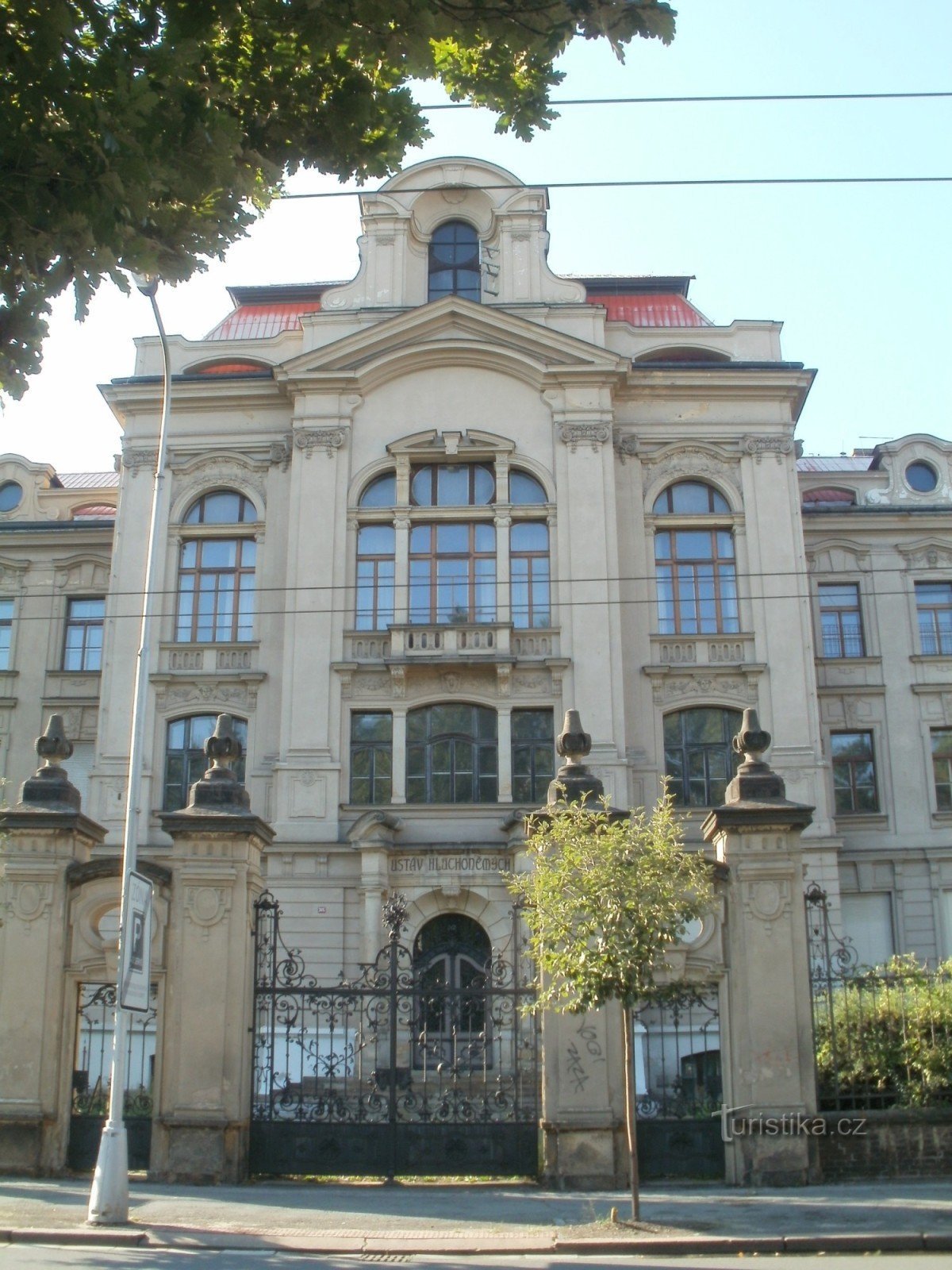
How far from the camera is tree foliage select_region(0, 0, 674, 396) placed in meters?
7.92

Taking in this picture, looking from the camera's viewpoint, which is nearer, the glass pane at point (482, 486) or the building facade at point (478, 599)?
the building facade at point (478, 599)

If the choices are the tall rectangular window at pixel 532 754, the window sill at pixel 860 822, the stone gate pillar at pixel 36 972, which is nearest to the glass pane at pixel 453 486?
the tall rectangular window at pixel 532 754

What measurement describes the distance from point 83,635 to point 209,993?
2321cm

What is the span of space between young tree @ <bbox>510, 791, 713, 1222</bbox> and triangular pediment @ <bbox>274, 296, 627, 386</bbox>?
68.5 ft

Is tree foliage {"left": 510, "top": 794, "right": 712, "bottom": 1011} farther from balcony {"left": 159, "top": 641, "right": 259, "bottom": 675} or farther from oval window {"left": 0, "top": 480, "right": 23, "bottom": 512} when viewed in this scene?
oval window {"left": 0, "top": 480, "right": 23, "bottom": 512}

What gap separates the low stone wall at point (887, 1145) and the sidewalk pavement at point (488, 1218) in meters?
0.24

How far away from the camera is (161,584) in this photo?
3269 cm

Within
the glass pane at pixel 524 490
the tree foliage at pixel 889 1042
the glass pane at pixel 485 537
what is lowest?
the tree foliage at pixel 889 1042

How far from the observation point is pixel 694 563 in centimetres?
3284

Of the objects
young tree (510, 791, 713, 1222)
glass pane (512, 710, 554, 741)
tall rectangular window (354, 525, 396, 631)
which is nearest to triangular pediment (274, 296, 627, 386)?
tall rectangular window (354, 525, 396, 631)

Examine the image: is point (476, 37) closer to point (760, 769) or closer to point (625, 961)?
point (625, 961)

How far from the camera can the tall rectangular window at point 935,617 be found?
118 feet

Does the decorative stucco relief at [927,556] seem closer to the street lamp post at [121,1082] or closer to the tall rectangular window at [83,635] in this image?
the tall rectangular window at [83,635]

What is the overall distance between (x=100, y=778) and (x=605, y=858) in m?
20.3
